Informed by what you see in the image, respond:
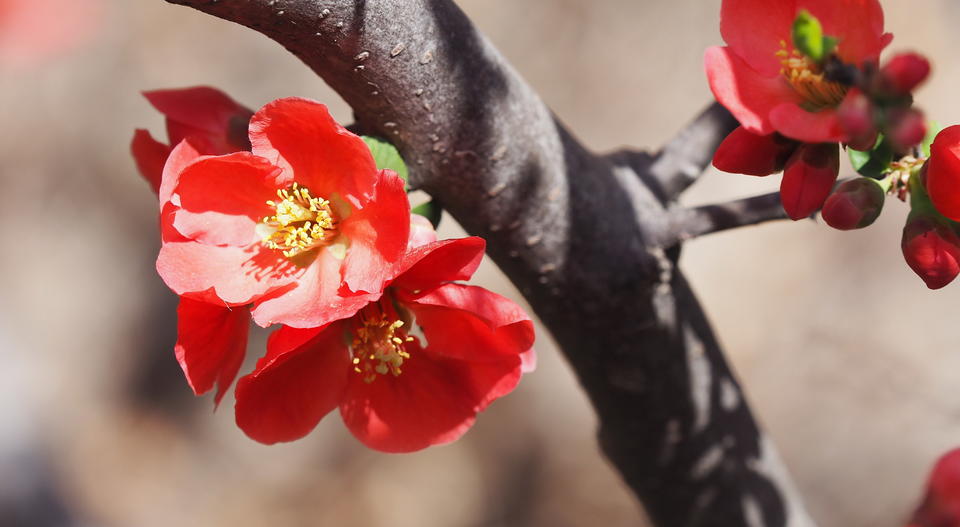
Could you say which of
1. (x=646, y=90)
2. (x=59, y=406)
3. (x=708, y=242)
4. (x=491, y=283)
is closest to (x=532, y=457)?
(x=491, y=283)

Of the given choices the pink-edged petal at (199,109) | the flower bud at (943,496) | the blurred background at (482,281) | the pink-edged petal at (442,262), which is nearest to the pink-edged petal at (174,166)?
the pink-edged petal at (199,109)

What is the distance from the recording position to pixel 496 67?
83 centimetres

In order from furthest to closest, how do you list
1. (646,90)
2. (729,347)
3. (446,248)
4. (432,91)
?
(646,90), (729,347), (432,91), (446,248)

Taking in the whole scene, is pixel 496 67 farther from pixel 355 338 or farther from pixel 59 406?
pixel 59 406

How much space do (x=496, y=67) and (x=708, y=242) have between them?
2.01 metres

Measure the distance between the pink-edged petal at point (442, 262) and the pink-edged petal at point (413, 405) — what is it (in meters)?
0.13

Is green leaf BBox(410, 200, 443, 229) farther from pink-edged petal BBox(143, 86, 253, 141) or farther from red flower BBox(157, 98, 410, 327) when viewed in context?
pink-edged petal BBox(143, 86, 253, 141)

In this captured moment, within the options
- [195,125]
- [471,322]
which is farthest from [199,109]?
[471,322]

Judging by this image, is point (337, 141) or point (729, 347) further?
point (729, 347)

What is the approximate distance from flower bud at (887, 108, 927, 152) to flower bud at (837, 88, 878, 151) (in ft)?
0.05

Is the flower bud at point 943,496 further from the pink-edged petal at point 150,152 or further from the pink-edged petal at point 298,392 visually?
the pink-edged petal at point 150,152

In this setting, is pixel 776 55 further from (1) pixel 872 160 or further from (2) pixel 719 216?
(2) pixel 719 216

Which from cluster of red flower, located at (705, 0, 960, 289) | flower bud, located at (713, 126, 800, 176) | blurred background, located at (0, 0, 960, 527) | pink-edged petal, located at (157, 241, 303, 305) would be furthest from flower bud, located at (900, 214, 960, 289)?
blurred background, located at (0, 0, 960, 527)

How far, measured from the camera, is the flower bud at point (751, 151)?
686mm
